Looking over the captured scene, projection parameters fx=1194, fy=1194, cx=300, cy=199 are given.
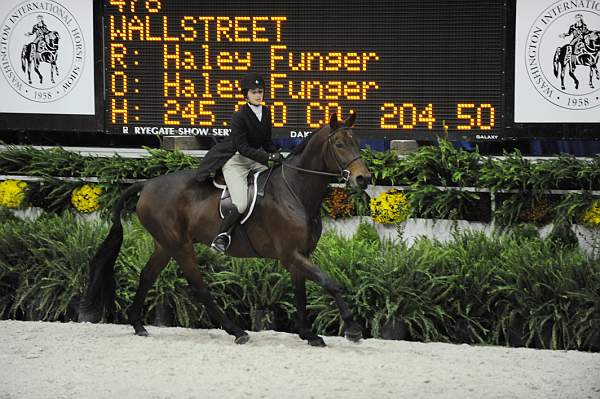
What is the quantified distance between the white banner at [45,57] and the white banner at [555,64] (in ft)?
15.2

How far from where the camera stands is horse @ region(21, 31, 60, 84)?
13227 mm

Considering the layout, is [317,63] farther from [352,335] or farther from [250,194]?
[352,335]

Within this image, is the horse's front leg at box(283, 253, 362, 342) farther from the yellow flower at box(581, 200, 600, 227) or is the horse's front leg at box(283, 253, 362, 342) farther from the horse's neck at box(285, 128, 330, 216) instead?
the yellow flower at box(581, 200, 600, 227)

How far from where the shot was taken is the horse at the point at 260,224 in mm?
9844

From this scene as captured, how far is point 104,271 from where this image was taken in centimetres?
1091

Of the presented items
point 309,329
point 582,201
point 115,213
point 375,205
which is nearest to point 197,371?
point 309,329

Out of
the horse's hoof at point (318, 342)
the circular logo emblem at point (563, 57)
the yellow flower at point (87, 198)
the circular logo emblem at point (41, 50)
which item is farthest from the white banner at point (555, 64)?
the circular logo emblem at point (41, 50)

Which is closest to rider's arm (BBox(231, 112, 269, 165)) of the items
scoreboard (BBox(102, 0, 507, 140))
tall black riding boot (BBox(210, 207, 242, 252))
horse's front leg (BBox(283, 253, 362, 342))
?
tall black riding boot (BBox(210, 207, 242, 252))

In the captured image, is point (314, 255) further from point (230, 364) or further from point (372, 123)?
point (230, 364)

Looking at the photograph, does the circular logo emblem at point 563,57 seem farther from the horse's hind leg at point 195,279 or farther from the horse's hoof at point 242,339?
the horse's hoof at point 242,339

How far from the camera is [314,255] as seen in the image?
450 inches

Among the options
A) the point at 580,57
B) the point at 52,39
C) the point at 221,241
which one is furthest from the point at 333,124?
the point at 52,39

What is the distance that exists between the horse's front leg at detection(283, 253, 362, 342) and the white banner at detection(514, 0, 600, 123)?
3429mm

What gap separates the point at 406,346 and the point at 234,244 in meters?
1.72
